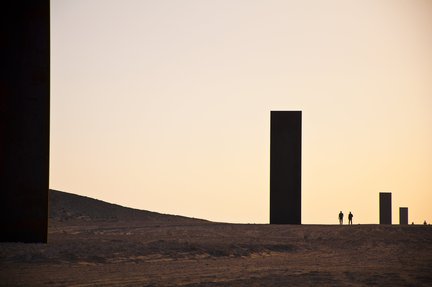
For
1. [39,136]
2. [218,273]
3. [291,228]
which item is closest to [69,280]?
[218,273]

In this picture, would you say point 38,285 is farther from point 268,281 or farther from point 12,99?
point 12,99

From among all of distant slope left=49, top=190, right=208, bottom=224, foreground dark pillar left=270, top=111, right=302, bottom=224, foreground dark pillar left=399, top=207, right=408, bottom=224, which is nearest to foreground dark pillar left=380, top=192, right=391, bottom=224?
foreground dark pillar left=399, top=207, right=408, bottom=224

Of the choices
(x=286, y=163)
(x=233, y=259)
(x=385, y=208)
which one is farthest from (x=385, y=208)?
(x=233, y=259)

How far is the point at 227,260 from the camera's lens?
1359 centimetres

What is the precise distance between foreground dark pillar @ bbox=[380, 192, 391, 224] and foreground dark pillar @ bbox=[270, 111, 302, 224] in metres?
11.5

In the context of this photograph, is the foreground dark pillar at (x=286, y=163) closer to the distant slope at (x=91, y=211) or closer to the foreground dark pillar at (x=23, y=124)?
the distant slope at (x=91, y=211)

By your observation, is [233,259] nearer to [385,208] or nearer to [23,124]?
[23,124]

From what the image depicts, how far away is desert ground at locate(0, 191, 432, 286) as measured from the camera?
1066 centimetres

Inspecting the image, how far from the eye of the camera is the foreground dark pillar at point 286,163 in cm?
2200

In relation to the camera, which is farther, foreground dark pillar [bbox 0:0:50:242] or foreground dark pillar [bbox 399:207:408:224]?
foreground dark pillar [bbox 399:207:408:224]

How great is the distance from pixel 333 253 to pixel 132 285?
6.00 metres

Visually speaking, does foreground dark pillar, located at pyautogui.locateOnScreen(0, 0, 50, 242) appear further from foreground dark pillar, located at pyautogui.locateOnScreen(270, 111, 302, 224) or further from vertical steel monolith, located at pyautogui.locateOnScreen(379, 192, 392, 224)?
vertical steel monolith, located at pyautogui.locateOnScreen(379, 192, 392, 224)

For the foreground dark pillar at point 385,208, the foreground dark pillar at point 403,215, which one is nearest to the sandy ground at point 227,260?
the foreground dark pillar at point 385,208

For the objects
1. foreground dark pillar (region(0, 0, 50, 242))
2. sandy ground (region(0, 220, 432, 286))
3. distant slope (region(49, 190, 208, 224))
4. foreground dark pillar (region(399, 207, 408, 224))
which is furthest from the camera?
foreground dark pillar (region(399, 207, 408, 224))
